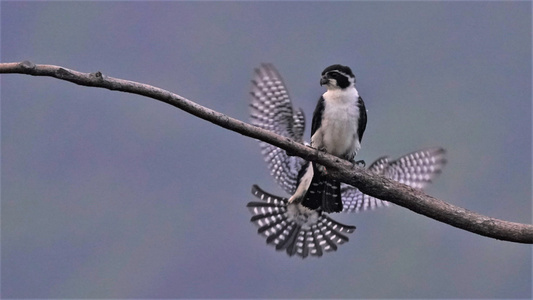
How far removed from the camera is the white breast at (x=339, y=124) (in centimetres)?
1473

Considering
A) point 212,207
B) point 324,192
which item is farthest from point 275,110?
point 212,207

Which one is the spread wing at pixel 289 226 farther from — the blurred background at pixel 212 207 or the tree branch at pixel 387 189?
the blurred background at pixel 212 207

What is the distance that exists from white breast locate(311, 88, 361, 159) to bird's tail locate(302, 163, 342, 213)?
334 millimetres

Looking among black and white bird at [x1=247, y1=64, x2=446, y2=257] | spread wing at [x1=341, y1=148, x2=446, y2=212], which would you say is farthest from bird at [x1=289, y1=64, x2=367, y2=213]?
spread wing at [x1=341, y1=148, x2=446, y2=212]

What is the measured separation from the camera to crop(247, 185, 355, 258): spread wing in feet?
56.9

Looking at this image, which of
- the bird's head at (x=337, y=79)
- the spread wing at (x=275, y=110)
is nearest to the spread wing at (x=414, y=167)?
the spread wing at (x=275, y=110)

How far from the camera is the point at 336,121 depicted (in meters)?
14.7

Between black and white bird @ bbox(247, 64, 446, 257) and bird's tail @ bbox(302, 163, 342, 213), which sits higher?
black and white bird @ bbox(247, 64, 446, 257)

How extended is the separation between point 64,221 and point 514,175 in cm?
5511

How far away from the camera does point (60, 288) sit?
15600cm

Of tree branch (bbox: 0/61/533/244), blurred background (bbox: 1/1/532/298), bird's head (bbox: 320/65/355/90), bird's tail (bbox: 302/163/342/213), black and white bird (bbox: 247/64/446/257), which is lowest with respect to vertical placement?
tree branch (bbox: 0/61/533/244)

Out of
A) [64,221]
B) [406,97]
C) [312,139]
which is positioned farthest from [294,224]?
[406,97]

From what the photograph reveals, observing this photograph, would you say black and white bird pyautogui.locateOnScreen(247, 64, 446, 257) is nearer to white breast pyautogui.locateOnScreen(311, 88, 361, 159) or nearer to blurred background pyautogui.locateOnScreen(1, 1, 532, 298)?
white breast pyautogui.locateOnScreen(311, 88, 361, 159)

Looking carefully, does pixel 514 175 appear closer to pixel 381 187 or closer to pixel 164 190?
pixel 164 190
